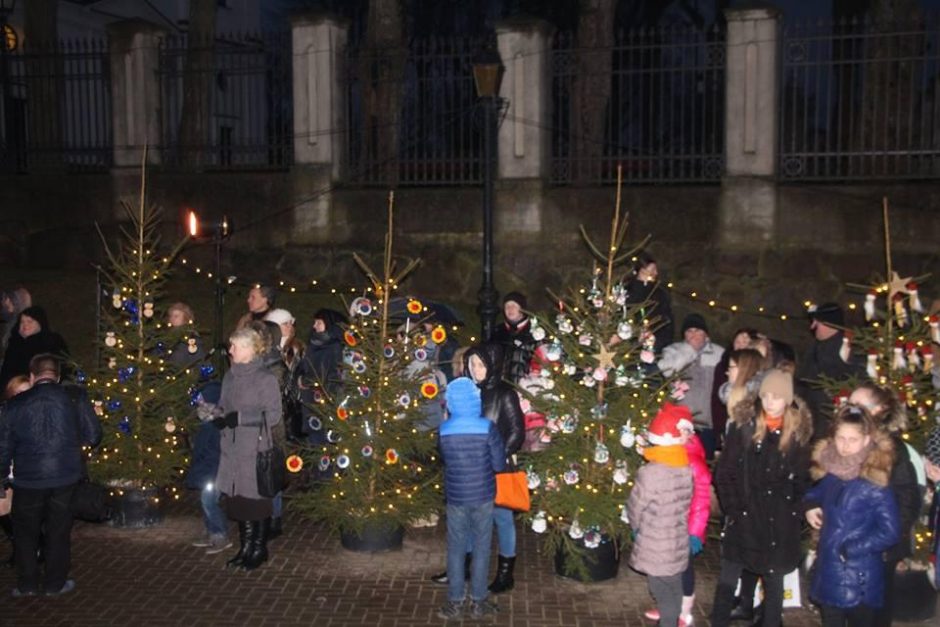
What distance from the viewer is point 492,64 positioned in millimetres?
10977

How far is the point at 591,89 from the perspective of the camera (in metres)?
17.2

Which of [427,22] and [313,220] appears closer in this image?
[313,220]

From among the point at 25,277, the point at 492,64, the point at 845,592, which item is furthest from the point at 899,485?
the point at 25,277

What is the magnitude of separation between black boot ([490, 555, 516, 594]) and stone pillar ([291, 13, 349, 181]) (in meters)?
9.17

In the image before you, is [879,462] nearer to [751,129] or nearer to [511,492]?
[511,492]

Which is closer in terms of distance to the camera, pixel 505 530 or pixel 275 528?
pixel 505 530

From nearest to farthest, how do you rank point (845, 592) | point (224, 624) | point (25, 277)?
point (845, 592), point (224, 624), point (25, 277)

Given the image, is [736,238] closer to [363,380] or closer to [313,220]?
[313,220]

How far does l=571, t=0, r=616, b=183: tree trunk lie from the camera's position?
1495 cm

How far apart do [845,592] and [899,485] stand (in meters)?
0.69

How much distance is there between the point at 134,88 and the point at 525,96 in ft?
20.7

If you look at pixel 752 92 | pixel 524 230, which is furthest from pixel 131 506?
pixel 752 92

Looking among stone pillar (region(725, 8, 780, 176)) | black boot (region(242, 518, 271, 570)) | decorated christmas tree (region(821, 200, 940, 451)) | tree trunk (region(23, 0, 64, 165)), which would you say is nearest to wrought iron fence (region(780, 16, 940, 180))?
stone pillar (region(725, 8, 780, 176))

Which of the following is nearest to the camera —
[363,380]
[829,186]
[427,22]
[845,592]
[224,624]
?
[845,592]
